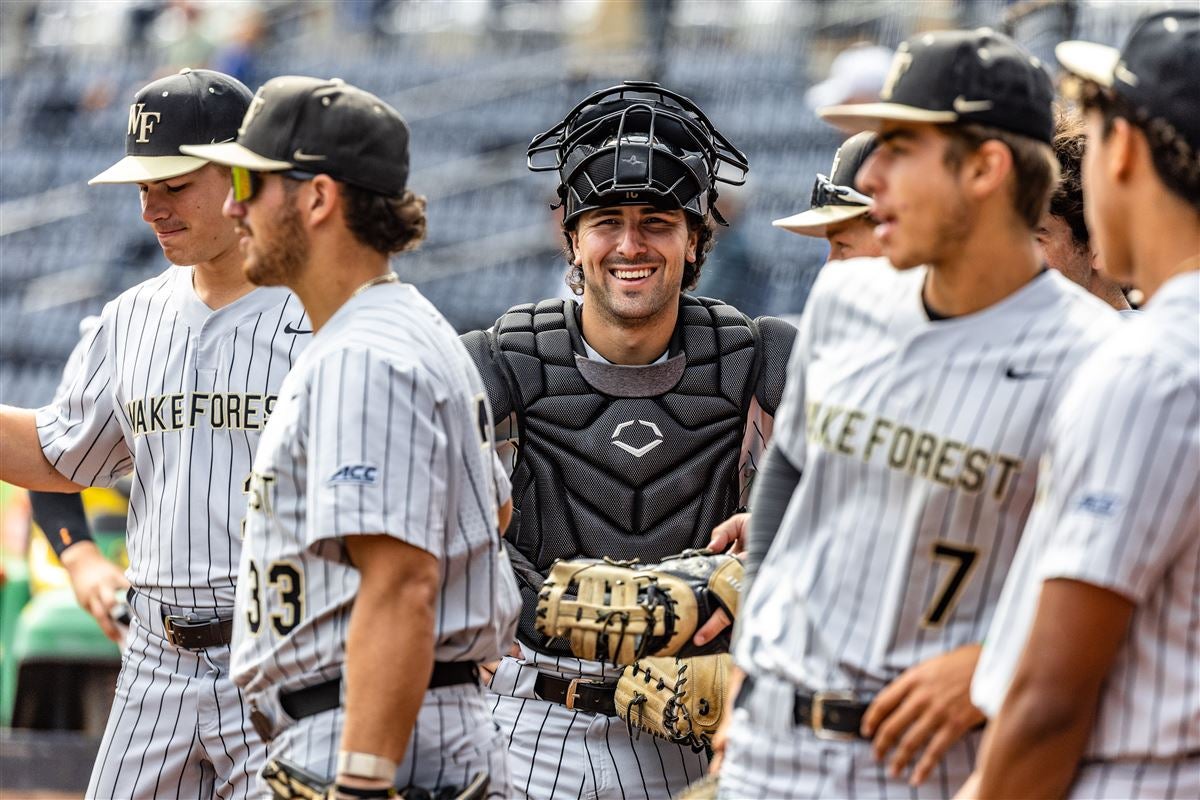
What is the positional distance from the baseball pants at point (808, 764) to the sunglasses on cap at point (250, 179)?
3.73 ft

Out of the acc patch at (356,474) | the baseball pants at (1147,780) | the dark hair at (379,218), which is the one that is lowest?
the baseball pants at (1147,780)

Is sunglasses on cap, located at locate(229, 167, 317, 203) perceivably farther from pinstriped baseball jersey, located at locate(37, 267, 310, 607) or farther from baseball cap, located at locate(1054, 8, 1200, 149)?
baseball cap, located at locate(1054, 8, 1200, 149)

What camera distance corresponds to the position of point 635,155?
3.94 metres

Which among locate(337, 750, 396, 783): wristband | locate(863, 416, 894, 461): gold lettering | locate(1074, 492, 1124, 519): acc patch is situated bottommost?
locate(337, 750, 396, 783): wristband

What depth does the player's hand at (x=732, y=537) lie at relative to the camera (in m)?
3.43

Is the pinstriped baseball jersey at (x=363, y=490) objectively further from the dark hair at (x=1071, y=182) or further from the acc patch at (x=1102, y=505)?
the dark hair at (x=1071, y=182)

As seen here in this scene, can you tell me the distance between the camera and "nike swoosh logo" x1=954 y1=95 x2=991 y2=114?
93.0 inches

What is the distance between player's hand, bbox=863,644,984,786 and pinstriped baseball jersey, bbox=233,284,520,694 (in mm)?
740

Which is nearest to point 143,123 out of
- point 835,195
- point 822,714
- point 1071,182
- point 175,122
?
point 175,122

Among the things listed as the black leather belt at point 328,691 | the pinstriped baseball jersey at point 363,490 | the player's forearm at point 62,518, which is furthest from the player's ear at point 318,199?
the player's forearm at point 62,518

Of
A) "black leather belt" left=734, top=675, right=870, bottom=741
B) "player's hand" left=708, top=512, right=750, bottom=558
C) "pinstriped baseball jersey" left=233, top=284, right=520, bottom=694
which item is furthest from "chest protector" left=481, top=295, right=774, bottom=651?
"black leather belt" left=734, top=675, right=870, bottom=741

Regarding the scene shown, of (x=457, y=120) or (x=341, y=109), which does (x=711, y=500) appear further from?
(x=457, y=120)

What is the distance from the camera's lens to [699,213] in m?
4.05

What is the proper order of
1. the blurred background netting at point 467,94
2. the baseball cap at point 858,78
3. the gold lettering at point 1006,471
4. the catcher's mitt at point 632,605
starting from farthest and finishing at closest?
1. the blurred background netting at point 467,94
2. the baseball cap at point 858,78
3. the catcher's mitt at point 632,605
4. the gold lettering at point 1006,471
